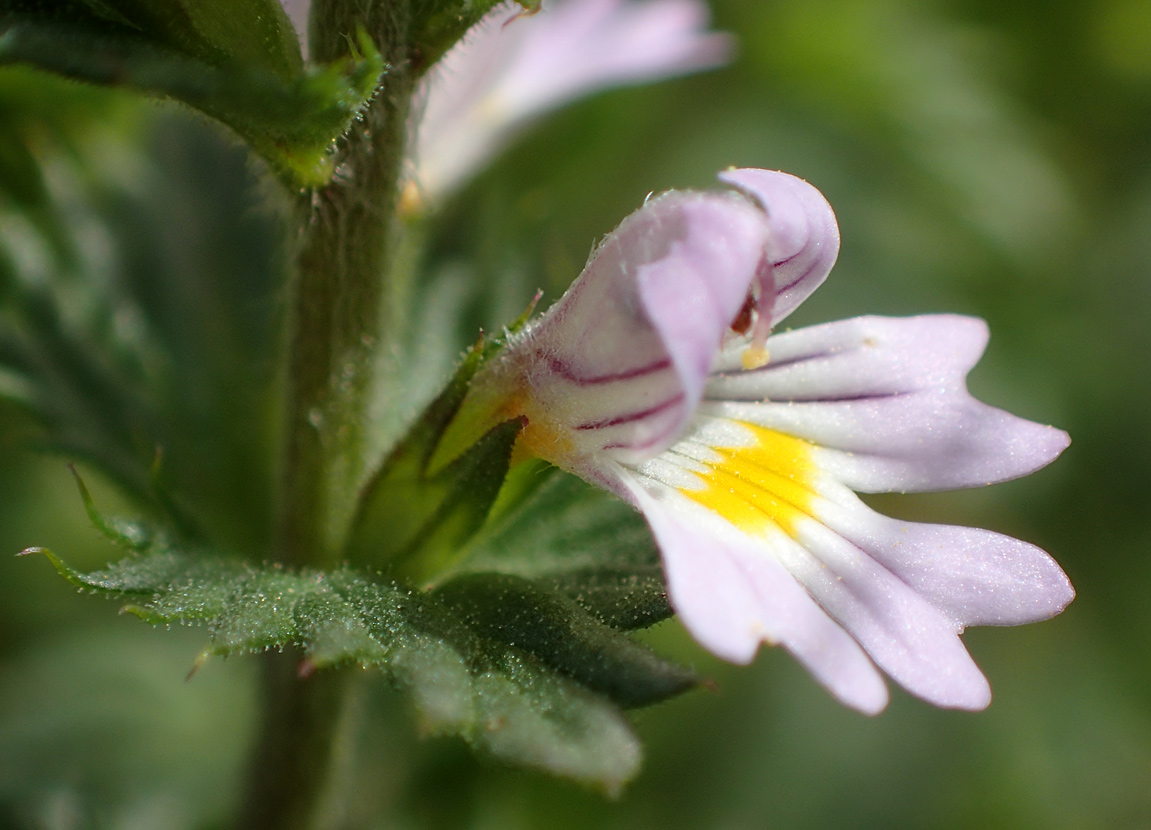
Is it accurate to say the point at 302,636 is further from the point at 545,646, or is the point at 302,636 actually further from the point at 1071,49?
the point at 1071,49

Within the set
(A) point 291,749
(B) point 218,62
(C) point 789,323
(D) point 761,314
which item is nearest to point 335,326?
(B) point 218,62

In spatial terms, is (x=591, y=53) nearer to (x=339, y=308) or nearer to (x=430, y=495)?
(x=339, y=308)

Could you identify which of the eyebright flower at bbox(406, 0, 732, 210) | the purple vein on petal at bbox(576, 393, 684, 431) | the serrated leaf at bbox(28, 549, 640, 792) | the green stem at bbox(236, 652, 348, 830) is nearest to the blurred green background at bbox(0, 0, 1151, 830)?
the eyebright flower at bbox(406, 0, 732, 210)

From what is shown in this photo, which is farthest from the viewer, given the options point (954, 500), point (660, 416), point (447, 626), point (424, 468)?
point (954, 500)

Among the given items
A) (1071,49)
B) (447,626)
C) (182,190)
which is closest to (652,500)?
(447,626)

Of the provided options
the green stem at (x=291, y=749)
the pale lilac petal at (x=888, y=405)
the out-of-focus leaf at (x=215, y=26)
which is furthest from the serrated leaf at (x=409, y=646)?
the out-of-focus leaf at (x=215, y=26)

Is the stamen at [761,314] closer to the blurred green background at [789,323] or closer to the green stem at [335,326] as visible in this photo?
the green stem at [335,326]

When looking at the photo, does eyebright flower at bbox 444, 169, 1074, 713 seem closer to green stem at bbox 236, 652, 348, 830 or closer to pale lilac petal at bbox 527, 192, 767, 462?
pale lilac petal at bbox 527, 192, 767, 462
